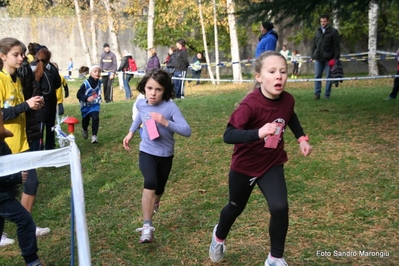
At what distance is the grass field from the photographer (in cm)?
496

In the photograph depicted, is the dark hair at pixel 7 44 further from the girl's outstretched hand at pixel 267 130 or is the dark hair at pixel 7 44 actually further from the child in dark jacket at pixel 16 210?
the girl's outstretched hand at pixel 267 130

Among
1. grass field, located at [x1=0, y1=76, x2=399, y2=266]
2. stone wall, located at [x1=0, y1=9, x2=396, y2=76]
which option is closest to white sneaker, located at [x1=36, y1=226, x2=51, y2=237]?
grass field, located at [x1=0, y1=76, x2=399, y2=266]

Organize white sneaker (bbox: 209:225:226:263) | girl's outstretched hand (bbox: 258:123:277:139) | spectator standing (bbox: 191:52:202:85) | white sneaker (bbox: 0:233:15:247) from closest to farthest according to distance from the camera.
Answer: girl's outstretched hand (bbox: 258:123:277:139) → white sneaker (bbox: 209:225:226:263) → white sneaker (bbox: 0:233:15:247) → spectator standing (bbox: 191:52:202:85)

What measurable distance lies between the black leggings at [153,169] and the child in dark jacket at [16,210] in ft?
4.09

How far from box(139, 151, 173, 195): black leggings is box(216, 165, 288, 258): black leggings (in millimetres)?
1052

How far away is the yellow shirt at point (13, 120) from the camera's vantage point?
5.07 meters

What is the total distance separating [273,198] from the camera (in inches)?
159

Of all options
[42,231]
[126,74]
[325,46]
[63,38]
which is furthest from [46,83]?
[63,38]

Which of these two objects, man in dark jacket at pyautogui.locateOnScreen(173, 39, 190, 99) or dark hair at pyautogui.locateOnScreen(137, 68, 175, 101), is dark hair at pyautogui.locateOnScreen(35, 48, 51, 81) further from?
man in dark jacket at pyautogui.locateOnScreen(173, 39, 190, 99)

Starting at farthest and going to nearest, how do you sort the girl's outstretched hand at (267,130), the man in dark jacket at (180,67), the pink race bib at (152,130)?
the man in dark jacket at (180,67) < the pink race bib at (152,130) < the girl's outstretched hand at (267,130)

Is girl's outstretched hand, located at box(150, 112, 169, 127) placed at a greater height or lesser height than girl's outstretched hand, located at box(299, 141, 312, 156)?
greater

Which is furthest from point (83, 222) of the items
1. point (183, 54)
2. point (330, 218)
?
point (183, 54)


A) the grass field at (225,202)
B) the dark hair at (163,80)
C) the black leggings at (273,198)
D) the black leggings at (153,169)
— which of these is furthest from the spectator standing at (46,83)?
the black leggings at (273,198)

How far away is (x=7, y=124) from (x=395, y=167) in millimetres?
4880
